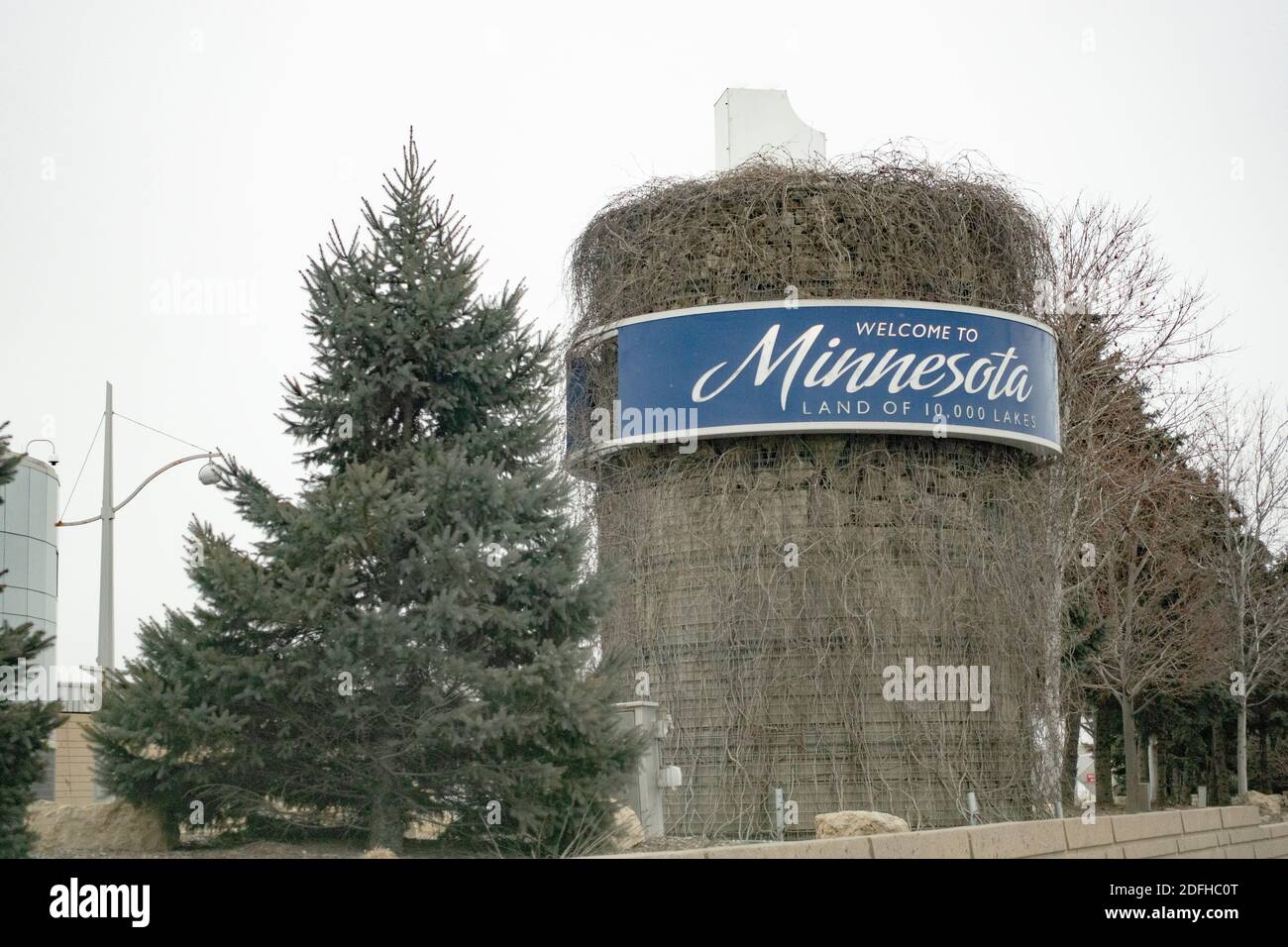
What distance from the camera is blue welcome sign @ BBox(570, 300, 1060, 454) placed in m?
18.7

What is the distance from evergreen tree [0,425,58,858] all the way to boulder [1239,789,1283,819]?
22861mm

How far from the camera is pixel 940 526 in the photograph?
19.2m

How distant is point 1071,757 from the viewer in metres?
29.8

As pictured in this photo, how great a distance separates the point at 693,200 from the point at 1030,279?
16.7ft

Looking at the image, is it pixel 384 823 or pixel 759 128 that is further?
pixel 759 128

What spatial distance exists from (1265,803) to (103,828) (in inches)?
917

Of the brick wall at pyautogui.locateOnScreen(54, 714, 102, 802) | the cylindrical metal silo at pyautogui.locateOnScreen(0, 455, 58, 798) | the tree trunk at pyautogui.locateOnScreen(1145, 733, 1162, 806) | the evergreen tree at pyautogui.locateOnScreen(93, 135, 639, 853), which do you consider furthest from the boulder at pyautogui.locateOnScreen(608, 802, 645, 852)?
the cylindrical metal silo at pyautogui.locateOnScreen(0, 455, 58, 798)

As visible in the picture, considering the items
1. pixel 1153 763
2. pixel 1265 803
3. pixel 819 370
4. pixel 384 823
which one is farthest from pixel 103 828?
pixel 1153 763

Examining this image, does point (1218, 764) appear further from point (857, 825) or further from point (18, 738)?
point (18, 738)

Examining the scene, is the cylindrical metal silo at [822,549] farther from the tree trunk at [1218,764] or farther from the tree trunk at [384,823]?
the tree trunk at [1218,764]

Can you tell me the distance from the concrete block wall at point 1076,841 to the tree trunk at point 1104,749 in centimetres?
1628

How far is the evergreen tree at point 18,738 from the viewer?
1030 centimetres
